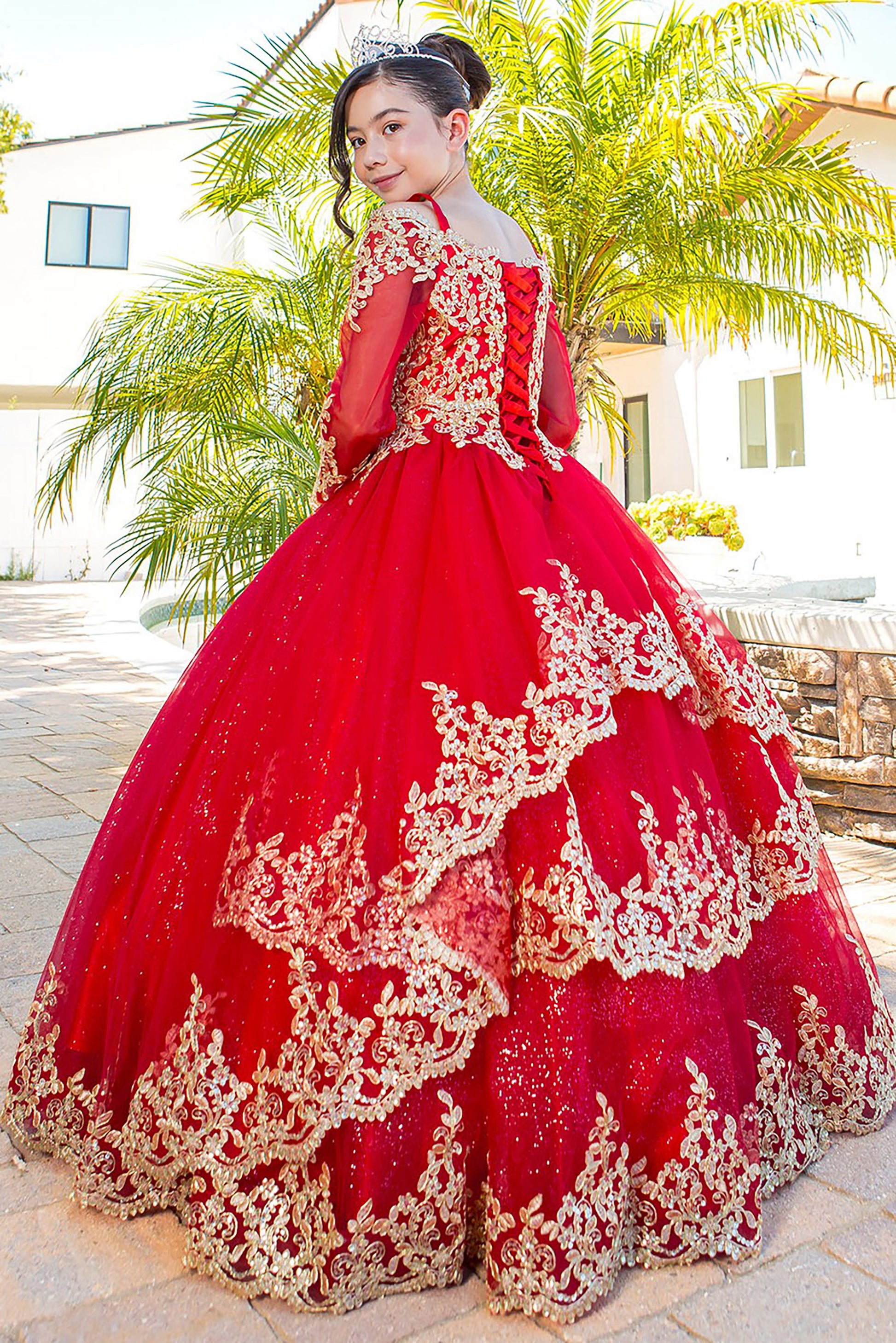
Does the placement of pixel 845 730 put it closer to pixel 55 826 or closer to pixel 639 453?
pixel 55 826

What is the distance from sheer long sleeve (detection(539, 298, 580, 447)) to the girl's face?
0.44 m

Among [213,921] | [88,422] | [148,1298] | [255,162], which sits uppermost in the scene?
[255,162]

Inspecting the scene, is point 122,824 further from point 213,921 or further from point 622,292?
point 622,292

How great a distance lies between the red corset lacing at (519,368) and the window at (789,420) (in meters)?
9.47

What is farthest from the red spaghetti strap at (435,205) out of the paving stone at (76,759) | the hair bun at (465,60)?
the paving stone at (76,759)

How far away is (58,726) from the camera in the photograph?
666 cm

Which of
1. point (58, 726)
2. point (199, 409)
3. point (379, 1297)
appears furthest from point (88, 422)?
point (379, 1297)

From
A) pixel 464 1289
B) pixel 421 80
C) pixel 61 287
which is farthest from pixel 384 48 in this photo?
pixel 61 287

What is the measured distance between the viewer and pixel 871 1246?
1.78 meters

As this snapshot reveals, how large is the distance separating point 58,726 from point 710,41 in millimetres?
4750

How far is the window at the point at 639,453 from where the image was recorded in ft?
47.4

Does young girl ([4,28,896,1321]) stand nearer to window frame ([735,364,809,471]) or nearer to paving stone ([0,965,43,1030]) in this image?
paving stone ([0,965,43,1030])

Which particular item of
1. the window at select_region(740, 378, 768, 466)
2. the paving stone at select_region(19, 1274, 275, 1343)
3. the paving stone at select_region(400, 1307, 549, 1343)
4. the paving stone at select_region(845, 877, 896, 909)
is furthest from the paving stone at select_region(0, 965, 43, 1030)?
the window at select_region(740, 378, 768, 466)

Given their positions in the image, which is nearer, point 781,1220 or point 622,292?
point 781,1220
